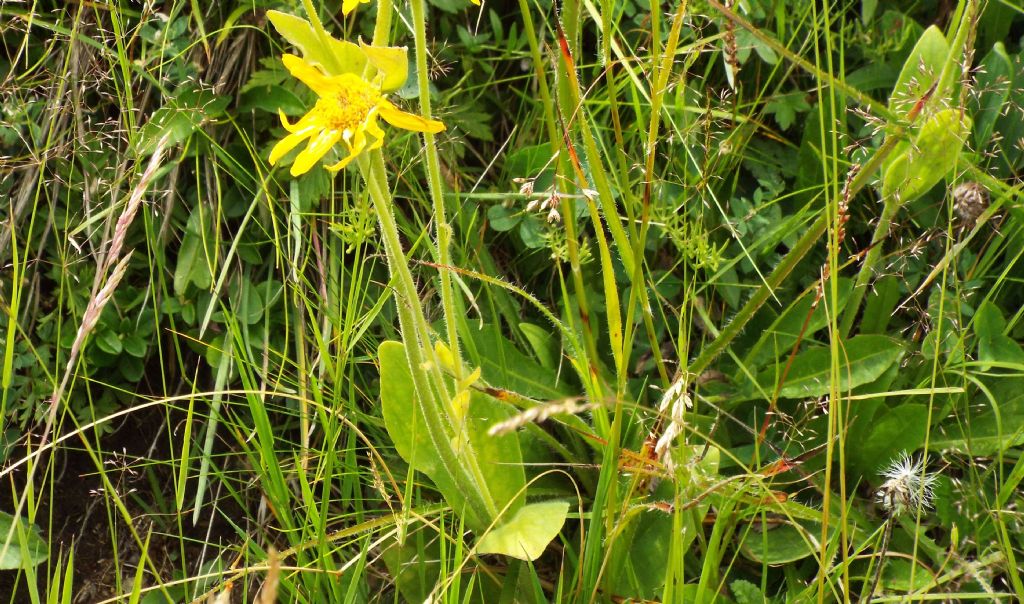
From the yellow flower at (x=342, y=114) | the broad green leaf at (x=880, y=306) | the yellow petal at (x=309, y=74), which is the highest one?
the yellow petal at (x=309, y=74)

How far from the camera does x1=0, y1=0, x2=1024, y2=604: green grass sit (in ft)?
4.72

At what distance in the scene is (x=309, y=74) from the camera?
97 cm

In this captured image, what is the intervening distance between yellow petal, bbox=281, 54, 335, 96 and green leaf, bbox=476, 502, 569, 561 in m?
0.65

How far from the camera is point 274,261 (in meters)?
1.80

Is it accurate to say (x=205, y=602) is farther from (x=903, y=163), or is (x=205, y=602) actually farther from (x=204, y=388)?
(x=903, y=163)

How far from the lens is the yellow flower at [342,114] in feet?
3.17

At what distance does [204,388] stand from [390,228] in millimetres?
963

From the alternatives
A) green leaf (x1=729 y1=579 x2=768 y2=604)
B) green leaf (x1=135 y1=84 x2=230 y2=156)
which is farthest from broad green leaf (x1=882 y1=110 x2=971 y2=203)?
green leaf (x1=135 y1=84 x2=230 y2=156)

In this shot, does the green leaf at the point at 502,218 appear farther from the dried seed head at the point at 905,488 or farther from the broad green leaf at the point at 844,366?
the dried seed head at the point at 905,488

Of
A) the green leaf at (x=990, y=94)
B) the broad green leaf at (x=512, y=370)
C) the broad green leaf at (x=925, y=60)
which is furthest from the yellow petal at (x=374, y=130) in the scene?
the green leaf at (x=990, y=94)

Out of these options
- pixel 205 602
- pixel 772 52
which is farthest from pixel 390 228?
pixel 772 52

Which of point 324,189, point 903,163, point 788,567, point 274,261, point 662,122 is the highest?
point 903,163

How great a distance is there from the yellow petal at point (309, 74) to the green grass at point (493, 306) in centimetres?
44

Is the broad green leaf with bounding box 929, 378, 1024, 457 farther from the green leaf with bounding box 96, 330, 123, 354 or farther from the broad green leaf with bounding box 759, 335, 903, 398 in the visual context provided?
the green leaf with bounding box 96, 330, 123, 354
